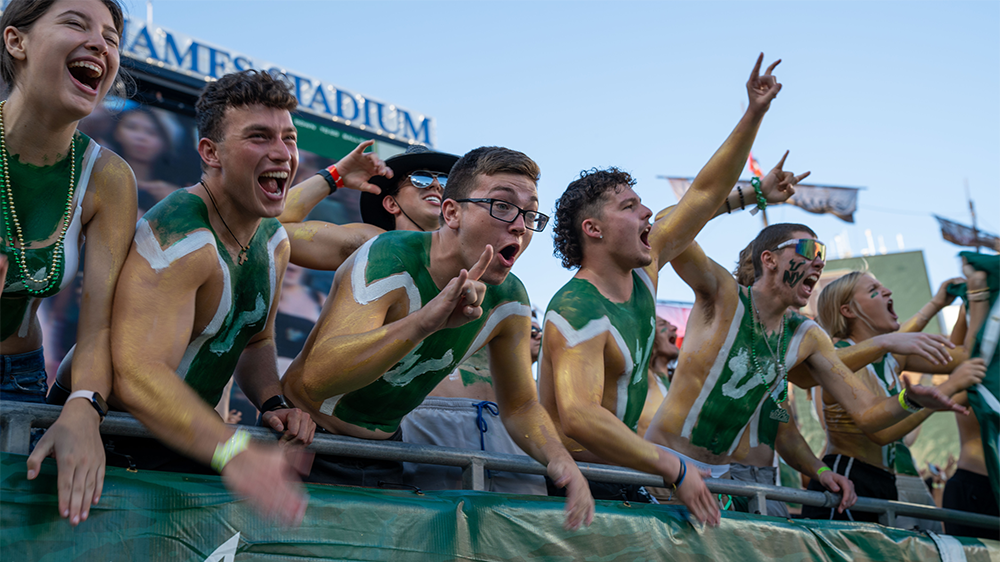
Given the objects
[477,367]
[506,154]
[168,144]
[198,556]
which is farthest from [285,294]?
[198,556]

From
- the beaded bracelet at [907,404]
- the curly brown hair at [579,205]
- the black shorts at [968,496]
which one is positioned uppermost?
the curly brown hair at [579,205]

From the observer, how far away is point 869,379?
5.42 m

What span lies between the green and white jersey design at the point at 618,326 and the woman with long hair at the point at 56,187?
5.91 ft

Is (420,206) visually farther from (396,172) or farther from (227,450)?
(227,450)

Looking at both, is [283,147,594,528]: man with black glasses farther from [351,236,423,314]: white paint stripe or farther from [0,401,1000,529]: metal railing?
[0,401,1000,529]: metal railing

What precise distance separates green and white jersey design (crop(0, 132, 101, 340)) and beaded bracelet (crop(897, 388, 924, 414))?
154 inches

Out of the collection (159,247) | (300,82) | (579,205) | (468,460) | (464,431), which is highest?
(300,82)

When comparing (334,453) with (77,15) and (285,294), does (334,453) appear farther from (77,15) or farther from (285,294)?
(285,294)

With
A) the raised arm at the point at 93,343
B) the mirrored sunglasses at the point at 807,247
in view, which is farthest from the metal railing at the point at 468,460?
the mirrored sunglasses at the point at 807,247

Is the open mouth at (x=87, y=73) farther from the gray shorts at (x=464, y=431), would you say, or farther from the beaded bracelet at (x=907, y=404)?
the beaded bracelet at (x=907, y=404)

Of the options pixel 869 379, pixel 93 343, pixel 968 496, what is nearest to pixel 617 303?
pixel 93 343

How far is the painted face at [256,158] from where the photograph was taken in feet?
8.82

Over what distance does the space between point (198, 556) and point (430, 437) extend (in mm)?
1545

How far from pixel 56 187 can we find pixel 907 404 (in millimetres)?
4072
